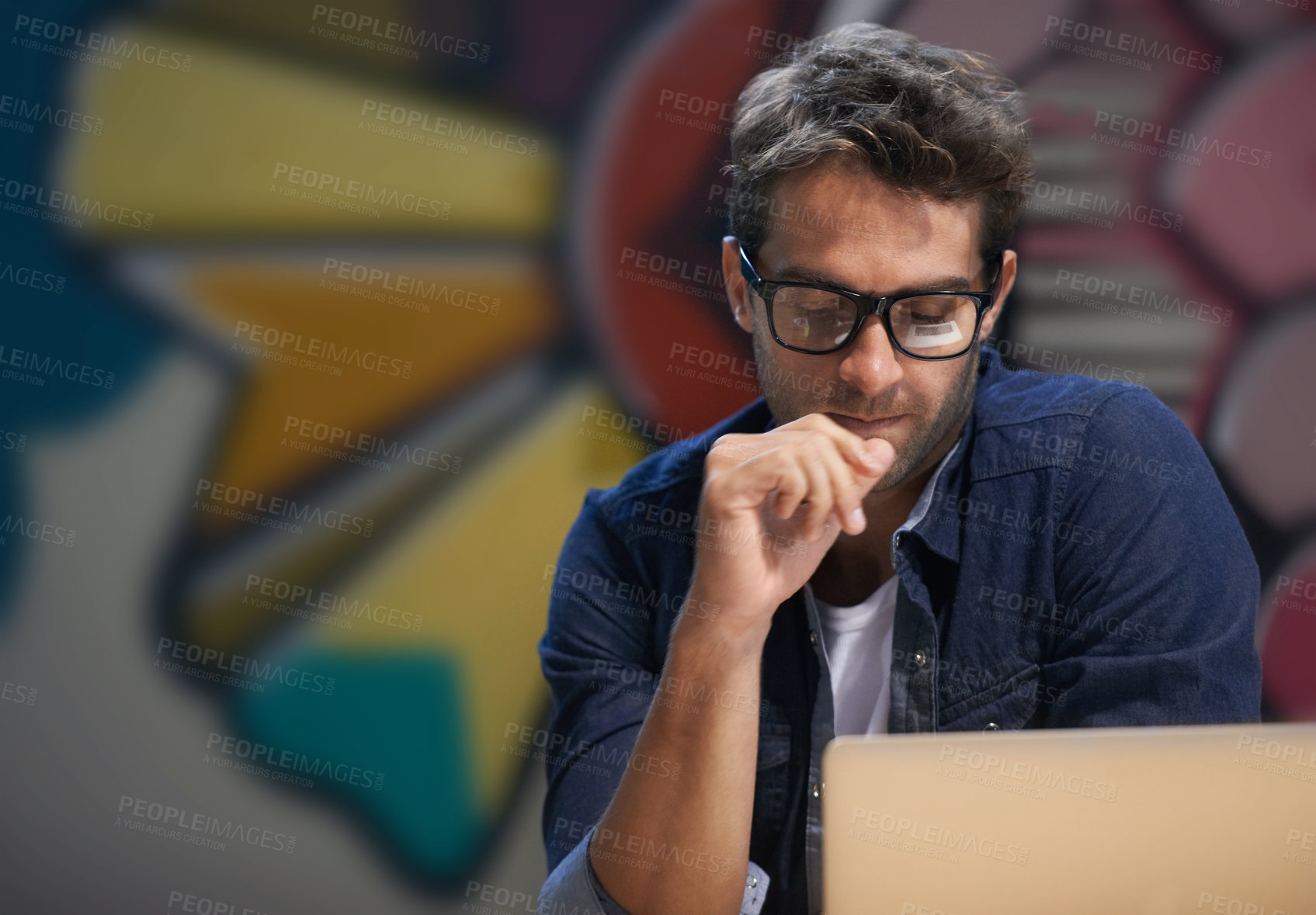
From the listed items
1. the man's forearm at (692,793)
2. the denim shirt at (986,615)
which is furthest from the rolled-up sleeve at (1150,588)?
the man's forearm at (692,793)

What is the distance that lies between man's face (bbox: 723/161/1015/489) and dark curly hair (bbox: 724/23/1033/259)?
1.2 inches

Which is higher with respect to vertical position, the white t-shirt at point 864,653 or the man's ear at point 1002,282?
the man's ear at point 1002,282

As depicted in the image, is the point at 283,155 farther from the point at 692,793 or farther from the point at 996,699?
the point at 996,699

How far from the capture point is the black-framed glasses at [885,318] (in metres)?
1.42

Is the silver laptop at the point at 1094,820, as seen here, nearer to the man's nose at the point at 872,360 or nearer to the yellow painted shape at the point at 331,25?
the man's nose at the point at 872,360

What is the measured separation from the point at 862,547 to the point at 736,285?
49 cm

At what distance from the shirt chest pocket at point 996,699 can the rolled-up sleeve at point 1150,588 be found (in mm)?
44

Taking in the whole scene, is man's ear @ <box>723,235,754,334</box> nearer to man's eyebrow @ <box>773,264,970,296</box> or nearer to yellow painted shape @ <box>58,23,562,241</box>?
man's eyebrow @ <box>773,264,970,296</box>

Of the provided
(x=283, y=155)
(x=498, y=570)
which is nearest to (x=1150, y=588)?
(x=498, y=570)

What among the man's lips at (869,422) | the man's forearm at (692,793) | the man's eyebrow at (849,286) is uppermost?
the man's eyebrow at (849,286)

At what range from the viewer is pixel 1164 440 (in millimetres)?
1503

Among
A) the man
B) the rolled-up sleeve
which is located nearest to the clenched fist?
the man

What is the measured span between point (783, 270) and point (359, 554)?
63.7 inches

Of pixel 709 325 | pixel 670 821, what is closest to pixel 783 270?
pixel 670 821
